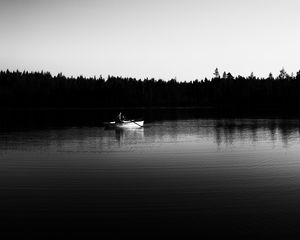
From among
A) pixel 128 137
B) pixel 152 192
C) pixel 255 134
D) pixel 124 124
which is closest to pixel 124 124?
pixel 124 124

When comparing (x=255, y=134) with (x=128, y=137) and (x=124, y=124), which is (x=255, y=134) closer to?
(x=128, y=137)

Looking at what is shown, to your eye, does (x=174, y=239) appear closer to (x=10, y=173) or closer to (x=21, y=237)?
(x=21, y=237)

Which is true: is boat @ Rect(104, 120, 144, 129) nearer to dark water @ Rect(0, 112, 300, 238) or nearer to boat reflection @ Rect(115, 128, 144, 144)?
boat reflection @ Rect(115, 128, 144, 144)

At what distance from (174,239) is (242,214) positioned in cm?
438

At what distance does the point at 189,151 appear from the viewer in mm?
41562

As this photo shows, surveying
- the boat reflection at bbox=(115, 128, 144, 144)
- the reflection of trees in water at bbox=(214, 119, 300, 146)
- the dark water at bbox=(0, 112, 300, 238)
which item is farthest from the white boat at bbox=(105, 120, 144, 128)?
the dark water at bbox=(0, 112, 300, 238)

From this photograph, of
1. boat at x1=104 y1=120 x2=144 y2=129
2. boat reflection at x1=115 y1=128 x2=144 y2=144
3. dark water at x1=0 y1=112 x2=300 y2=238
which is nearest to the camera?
dark water at x1=0 y1=112 x2=300 y2=238

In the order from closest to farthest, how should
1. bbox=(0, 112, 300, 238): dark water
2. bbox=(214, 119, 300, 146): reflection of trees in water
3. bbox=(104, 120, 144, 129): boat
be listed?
bbox=(0, 112, 300, 238): dark water
bbox=(214, 119, 300, 146): reflection of trees in water
bbox=(104, 120, 144, 129): boat

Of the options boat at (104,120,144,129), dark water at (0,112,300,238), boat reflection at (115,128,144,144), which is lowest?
dark water at (0,112,300,238)

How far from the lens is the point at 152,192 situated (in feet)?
74.2

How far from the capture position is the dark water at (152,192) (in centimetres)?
1666

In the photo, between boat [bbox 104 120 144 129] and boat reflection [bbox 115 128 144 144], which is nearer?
boat reflection [bbox 115 128 144 144]

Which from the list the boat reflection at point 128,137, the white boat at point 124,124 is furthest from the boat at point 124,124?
the boat reflection at point 128,137

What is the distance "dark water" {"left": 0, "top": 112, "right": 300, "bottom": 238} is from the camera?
1666 centimetres
